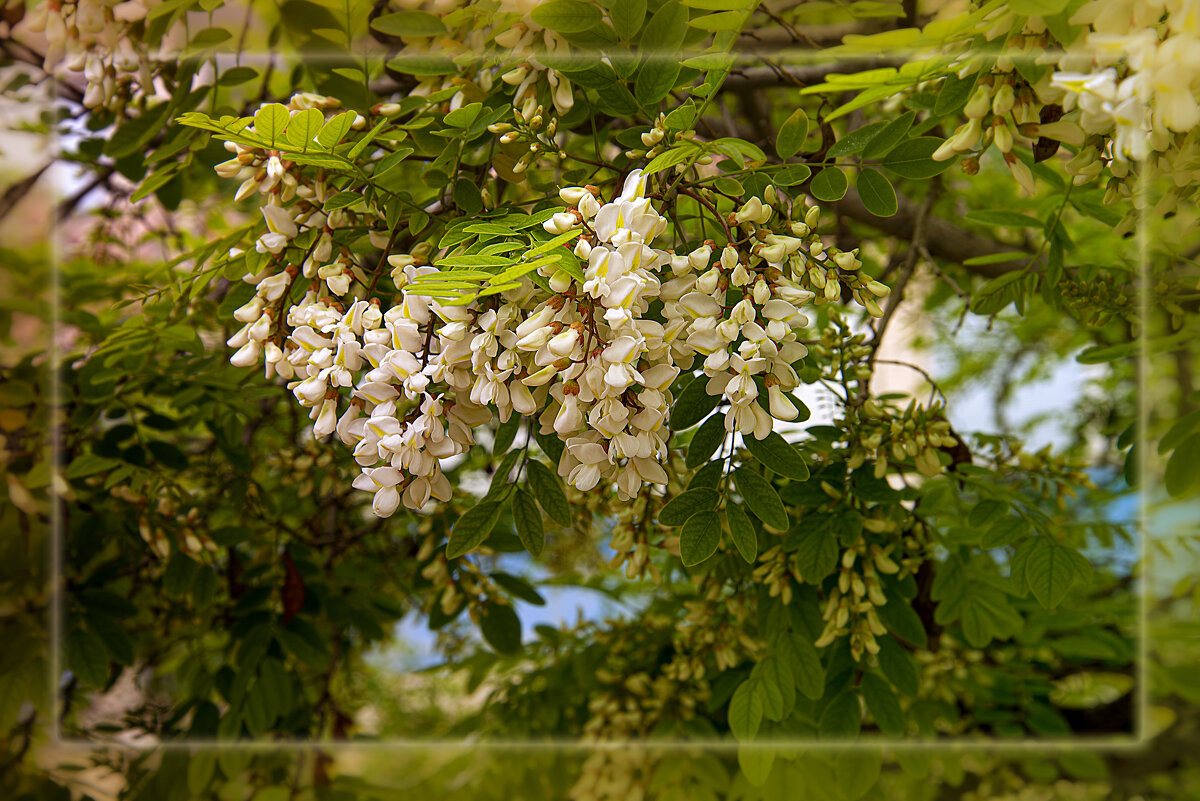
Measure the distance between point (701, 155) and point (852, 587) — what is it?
1.05ft

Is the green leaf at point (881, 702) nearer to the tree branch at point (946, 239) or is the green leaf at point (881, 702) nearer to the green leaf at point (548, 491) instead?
the green leaf at point (548, 491)

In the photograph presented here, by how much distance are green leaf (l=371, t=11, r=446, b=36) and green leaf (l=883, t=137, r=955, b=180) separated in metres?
0.28

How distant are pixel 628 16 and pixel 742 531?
284 mm

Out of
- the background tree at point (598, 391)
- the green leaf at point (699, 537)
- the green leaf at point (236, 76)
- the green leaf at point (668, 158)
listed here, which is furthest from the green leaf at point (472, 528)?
the green leaf at point (236, 76)

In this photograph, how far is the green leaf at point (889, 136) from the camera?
1.39 feet

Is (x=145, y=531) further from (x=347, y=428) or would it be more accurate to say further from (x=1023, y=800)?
(x=1023, y=800)

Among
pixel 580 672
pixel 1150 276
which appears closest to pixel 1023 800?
pixel 580 672

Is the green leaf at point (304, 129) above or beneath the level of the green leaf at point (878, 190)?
beneath

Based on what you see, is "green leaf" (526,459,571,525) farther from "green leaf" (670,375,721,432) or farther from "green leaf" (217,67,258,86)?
"green leaf" (217,67,258,86)

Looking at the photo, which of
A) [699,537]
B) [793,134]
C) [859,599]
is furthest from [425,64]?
[859,599]

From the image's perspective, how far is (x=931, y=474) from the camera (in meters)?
0.56

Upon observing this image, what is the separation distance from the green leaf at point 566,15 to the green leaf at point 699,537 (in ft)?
0.88

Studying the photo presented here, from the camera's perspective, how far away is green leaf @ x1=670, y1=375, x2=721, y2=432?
0.42m

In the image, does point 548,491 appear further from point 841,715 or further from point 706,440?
point 841,715
